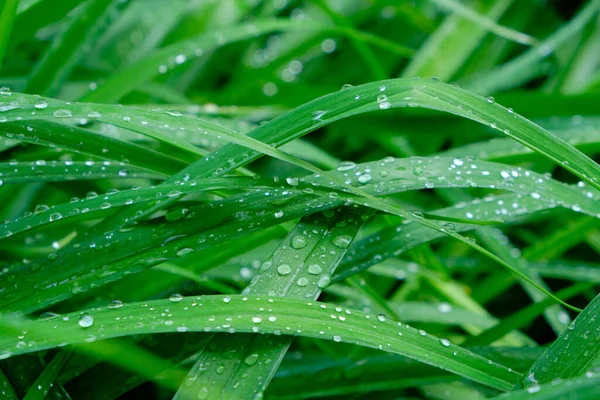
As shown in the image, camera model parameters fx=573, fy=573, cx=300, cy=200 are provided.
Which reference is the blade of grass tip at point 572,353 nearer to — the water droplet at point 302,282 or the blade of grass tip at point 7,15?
the water droplet at point 302,282

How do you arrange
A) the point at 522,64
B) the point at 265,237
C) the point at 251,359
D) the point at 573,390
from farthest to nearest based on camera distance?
1. the point at 522,64
2. the point at 265,237
3. the point at 251,359
4. the point at 573,390

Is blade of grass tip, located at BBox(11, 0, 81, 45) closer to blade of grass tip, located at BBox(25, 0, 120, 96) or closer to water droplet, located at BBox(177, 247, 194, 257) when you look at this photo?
blade of grass tip, located at BBox(25, 0, 120, 96)

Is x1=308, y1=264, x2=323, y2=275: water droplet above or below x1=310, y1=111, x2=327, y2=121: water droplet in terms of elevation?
below

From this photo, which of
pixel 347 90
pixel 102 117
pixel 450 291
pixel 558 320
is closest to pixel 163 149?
pixel 102 117

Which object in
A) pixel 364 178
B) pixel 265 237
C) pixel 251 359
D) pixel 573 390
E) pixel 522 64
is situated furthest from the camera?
pixel 522 64

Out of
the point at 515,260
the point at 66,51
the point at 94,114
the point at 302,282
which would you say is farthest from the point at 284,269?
the point at 66,51

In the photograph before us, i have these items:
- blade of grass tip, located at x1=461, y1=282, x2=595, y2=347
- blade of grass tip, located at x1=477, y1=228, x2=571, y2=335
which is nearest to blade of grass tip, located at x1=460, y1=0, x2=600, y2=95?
→ blade of grass tip, located at x1=477, y1=228, x2=571, y2=335

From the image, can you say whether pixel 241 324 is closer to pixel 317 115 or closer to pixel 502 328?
pixel 317 115
